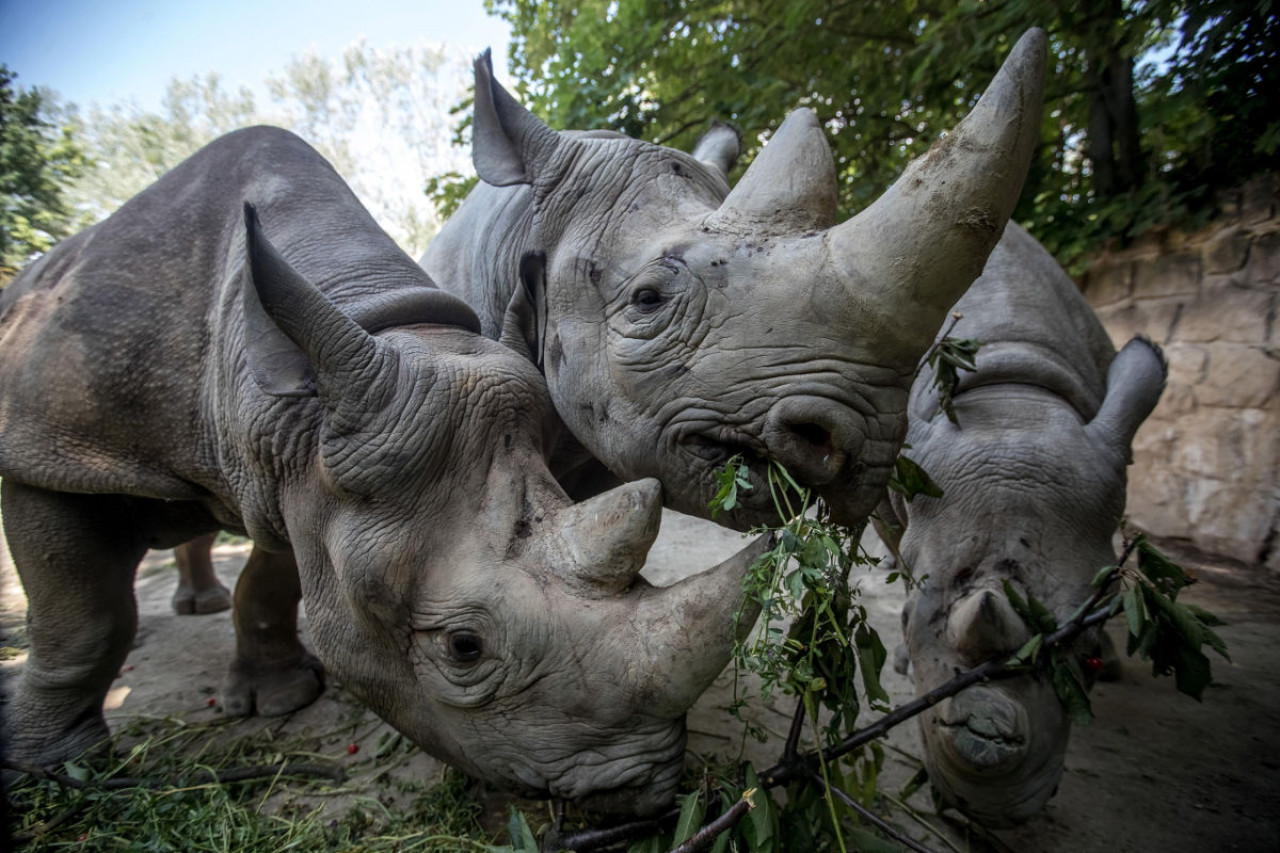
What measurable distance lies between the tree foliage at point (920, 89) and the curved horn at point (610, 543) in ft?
15.3

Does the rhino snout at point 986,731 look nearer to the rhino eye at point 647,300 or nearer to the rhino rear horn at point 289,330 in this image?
the rhino eye at point 647,300

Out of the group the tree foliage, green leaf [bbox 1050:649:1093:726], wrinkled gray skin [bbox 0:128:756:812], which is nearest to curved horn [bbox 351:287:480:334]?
wrinkled gray skin [bbox 0:128:756:812]

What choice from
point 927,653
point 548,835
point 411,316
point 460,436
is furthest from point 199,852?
point 927,653

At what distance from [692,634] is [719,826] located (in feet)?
1.58

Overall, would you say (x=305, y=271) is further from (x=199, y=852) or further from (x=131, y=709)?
(x=131, y=709)

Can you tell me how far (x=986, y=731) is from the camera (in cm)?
231

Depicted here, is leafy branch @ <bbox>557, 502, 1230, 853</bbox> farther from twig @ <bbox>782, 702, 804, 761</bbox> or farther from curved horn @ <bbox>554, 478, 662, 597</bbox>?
curved horn @ <bbox>554, 478, 662, 597</bbox>

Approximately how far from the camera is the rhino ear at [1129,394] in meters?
3.08

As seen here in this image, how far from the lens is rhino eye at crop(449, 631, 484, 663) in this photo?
202 cm

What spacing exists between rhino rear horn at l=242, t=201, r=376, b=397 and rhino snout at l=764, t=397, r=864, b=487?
1.16 meters

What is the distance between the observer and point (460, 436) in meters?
2.19

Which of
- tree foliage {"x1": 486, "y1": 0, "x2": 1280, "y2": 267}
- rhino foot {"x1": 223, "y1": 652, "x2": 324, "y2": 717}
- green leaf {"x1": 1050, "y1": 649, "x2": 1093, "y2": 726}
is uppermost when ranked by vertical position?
tree foliage {"x1": 486, "y1": 0, "x2": 1280, "y2": 267}

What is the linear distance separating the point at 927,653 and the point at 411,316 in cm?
218

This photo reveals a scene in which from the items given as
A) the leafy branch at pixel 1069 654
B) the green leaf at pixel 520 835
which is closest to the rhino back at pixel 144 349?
the green leaf at pixel 520 835
